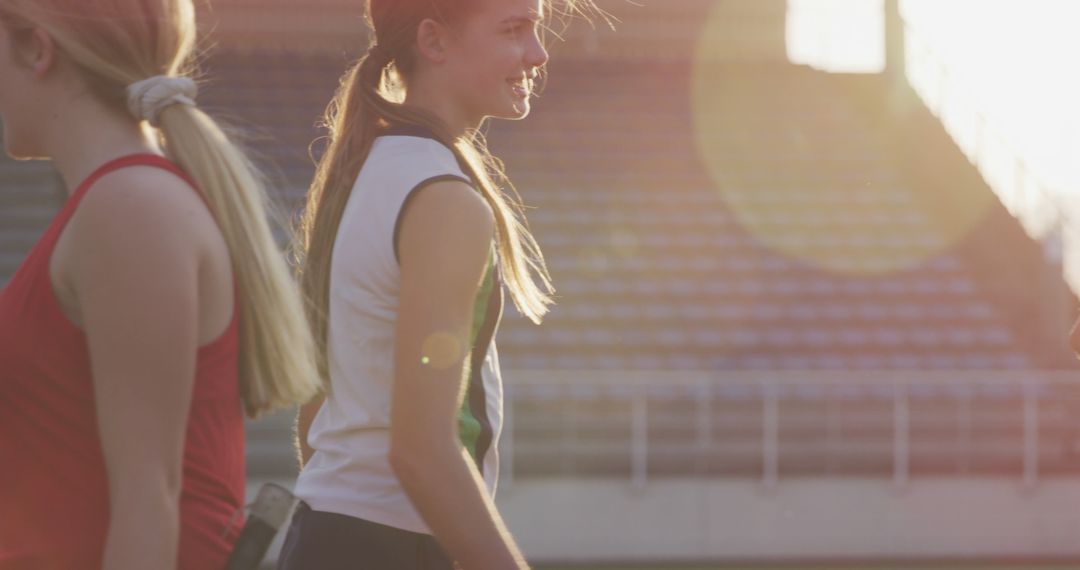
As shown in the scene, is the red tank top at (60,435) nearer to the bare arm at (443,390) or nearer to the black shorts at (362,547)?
the bare arm at (443,390)

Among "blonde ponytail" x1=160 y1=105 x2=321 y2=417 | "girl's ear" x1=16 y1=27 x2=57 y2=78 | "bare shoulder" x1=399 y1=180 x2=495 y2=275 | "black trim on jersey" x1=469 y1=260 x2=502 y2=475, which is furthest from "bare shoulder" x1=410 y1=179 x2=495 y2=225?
"girl's ear" x1=16 y1=27 x2=57 y2=78

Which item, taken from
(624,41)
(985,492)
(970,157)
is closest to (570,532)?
(985,492)

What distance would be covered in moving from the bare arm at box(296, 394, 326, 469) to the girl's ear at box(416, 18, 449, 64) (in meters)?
0.49

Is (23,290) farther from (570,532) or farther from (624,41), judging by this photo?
(624,41)

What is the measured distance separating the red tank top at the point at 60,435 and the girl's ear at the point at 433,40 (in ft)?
1.90

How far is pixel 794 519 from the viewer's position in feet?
32.3

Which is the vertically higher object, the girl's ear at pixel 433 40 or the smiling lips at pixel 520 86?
the girl's ear at pixel 433 40

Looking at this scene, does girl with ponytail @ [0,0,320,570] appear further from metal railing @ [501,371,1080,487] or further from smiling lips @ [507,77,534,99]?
metal railing @ [501,371,1080,487]

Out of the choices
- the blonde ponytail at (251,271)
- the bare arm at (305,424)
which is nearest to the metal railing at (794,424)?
the bare arm at (305,424)

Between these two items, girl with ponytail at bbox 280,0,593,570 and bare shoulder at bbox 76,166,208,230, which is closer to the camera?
bare shoulder at bbox 76,166,208,230

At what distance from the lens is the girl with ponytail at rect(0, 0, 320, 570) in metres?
1.55

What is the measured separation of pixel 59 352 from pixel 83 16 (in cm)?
33

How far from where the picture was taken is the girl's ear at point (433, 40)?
2.15 m

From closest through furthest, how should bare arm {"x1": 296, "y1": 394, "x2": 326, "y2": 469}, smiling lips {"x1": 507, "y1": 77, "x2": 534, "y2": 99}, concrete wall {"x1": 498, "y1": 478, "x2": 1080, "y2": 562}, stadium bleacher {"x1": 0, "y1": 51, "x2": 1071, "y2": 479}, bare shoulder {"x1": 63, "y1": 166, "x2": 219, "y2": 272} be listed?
1. bare shoulder {"x1": 63, "y1": 166, "x2": 219, "y2": 272}
2. smiling lips {"x1": 507, "y1": 77, "x2": 534, "y2": 99}
3. bare arm {"x1": 296, "y1": 394, "x2": 326, "y2": 469}
4. concrete wall {"x1": 498, "y1": 478, "x2": 1080, "y2": 562}
5. stadium bleacher {"x1": 0, "y1": 51, "x2": 1071, "y2": 479}
